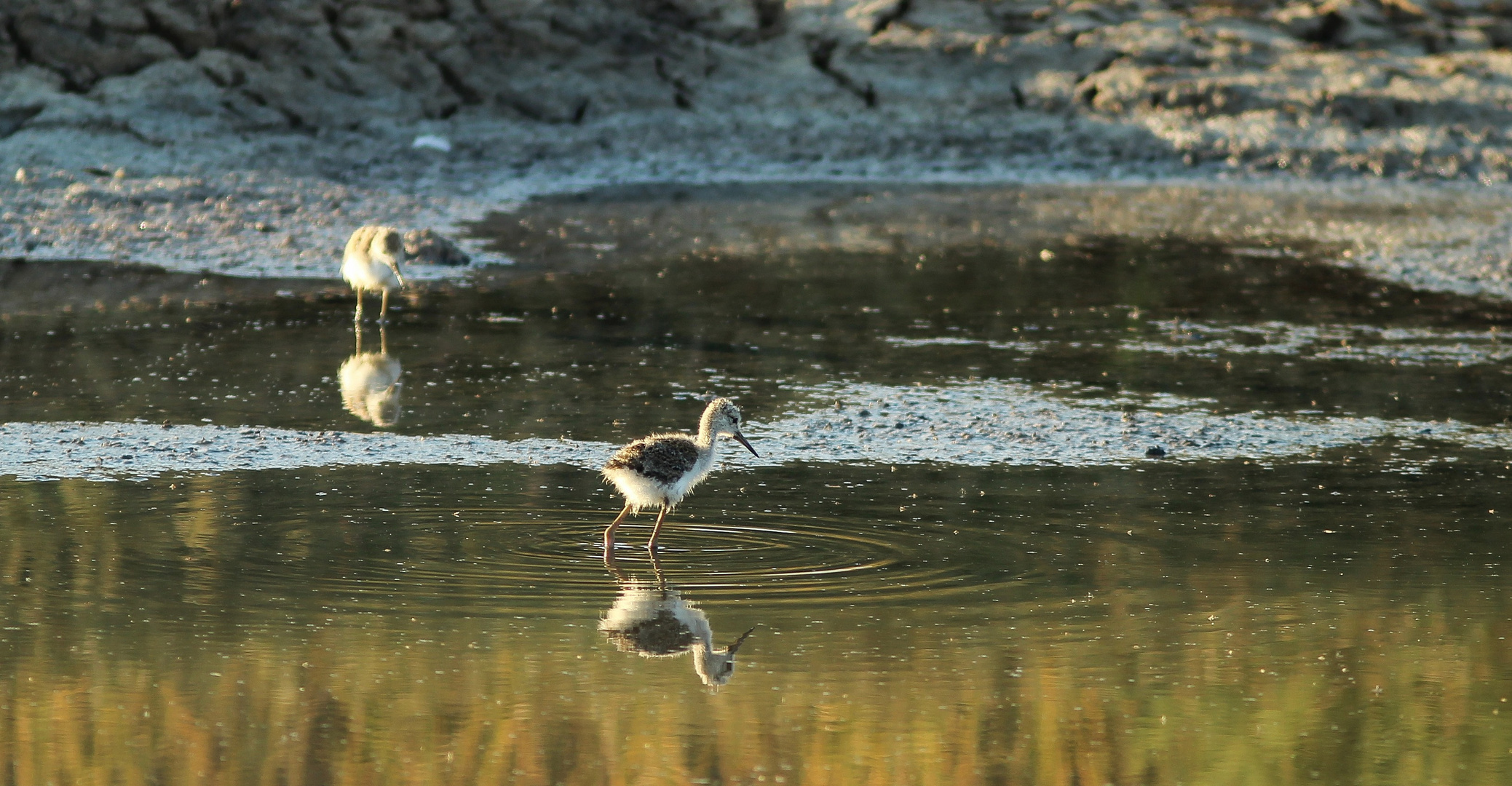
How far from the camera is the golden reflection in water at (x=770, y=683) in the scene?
18.8 ft

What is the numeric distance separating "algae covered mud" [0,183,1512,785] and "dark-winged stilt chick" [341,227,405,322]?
1.17ft

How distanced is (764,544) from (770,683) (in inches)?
77.6

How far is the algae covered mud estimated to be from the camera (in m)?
5.97

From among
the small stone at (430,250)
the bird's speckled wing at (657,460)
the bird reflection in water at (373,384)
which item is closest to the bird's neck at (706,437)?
the bird's speckled wing at (657,460)

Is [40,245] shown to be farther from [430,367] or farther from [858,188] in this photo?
[858,188]

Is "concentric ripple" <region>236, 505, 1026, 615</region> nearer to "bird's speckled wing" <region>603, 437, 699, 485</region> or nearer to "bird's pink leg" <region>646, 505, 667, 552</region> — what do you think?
"bird's pink leg" <region>646, 505, 667, 552</region>

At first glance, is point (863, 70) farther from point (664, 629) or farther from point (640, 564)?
point (664, 629)

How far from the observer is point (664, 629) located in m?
7.11

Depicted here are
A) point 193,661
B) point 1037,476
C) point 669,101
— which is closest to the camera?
point 193,661

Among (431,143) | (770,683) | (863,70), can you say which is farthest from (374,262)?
(863,70)

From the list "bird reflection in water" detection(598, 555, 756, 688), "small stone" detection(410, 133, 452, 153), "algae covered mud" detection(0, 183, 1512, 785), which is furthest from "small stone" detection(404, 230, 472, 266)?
"bird reflection in water" detection(598, 555, 756, 688)

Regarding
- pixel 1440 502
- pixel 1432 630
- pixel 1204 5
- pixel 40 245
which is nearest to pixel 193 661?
pixel 1432 630

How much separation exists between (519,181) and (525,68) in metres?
3.85

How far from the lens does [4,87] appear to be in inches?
973
